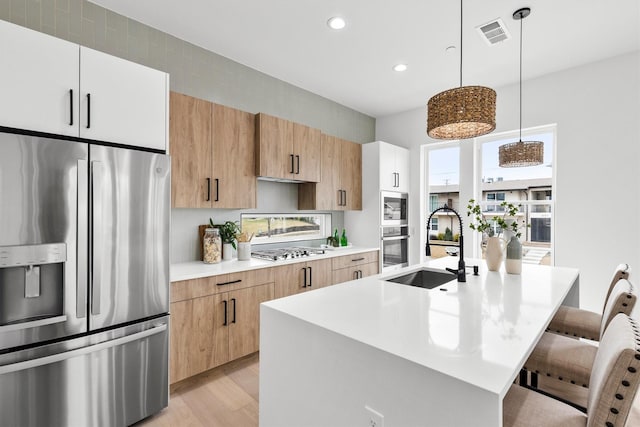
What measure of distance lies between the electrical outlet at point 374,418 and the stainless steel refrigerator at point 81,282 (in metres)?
1.50

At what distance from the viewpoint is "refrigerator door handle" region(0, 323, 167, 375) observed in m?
1.52

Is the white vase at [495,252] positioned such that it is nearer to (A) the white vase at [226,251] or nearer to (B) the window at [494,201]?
(B) the window at [494,201]

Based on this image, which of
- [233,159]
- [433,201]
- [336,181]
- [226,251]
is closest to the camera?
[233,159]

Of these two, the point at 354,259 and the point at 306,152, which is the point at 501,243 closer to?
the point at 354,259

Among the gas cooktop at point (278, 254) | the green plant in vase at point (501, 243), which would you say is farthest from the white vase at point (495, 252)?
the gas cooktop at point (278, 254)

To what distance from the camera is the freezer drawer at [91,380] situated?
155cm

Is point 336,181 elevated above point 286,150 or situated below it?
below

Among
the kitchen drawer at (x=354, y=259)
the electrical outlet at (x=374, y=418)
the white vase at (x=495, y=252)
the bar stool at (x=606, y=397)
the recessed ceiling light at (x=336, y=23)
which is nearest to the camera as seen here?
the bar stool at (x=606, y=397)

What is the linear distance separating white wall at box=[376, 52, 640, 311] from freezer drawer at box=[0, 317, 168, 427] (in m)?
3.97

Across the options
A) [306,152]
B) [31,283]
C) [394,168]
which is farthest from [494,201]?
[31,283]

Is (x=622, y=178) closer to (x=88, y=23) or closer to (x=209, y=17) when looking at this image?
(x=209, y=17)

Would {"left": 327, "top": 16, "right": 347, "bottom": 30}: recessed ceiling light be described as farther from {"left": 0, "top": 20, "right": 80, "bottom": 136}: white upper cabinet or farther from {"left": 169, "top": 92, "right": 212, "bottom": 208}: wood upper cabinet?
A: {"left": 0, "top": 20, "right": 80, "bottom": 136}: white upper cabinet

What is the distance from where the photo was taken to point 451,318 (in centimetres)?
137

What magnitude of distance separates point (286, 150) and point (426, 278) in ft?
6.08
